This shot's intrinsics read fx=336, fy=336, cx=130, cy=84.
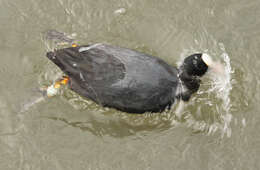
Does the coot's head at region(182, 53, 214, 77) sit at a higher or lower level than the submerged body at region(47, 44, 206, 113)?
higher

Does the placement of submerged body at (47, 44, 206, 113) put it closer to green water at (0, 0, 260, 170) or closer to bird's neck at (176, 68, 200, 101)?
bird's neck at (176, 68, 200, 101)

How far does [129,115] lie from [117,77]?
84cm

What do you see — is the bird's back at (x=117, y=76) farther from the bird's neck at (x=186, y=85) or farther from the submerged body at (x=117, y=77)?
the bird's neck at (x=186, y=85)

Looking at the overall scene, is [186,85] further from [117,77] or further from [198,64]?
[117,77]

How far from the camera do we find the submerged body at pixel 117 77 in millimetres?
3762

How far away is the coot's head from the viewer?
163 inches

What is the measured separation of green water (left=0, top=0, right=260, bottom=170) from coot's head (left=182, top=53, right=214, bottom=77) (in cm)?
42

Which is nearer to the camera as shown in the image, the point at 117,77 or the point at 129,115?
the point at 117,77

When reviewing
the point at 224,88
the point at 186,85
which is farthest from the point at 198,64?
the point at 224,88

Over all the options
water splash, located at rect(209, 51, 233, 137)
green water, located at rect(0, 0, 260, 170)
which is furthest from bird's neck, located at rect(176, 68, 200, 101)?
water splash, located at rect(209, 51, 233, 137)

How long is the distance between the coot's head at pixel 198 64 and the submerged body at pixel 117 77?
35 centimetres

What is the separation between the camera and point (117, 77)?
3.75 m

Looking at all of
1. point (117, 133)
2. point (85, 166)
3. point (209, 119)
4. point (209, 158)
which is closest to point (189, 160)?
point (209, 158)

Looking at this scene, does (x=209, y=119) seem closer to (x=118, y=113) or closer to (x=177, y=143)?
(x=177, y=143)
